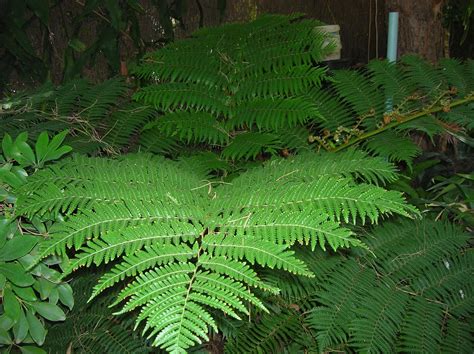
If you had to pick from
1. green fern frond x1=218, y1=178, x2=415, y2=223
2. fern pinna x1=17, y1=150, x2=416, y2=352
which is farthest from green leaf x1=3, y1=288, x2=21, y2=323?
green fern frond x1=218, y1=178, x2=415, y2=223

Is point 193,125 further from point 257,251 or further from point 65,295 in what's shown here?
point 257,251

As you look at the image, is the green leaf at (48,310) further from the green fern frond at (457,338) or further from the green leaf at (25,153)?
the green fern frond at (457,338)

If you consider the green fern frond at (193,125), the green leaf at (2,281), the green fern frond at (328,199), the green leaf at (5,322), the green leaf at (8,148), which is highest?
the green leaf at (8,148)

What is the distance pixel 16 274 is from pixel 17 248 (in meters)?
0.05

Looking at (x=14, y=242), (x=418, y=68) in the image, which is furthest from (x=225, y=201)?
(x=418, y=68)

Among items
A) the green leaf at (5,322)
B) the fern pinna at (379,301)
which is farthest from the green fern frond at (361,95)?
the green leaf at (5,322)

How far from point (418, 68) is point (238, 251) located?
0.99m

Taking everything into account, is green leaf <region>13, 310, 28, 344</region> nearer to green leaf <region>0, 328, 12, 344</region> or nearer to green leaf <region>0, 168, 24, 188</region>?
green leaf <region>0, 328, 12, 344</region>

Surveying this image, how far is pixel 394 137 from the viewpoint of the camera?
4.34 ft

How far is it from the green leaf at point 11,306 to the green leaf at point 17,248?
2.6 inches

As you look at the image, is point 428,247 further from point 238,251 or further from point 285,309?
point 238,251

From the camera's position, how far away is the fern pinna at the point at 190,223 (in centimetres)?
62

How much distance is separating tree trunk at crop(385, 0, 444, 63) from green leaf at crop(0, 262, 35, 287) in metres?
1.82

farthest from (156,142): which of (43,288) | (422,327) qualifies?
(422,327)
